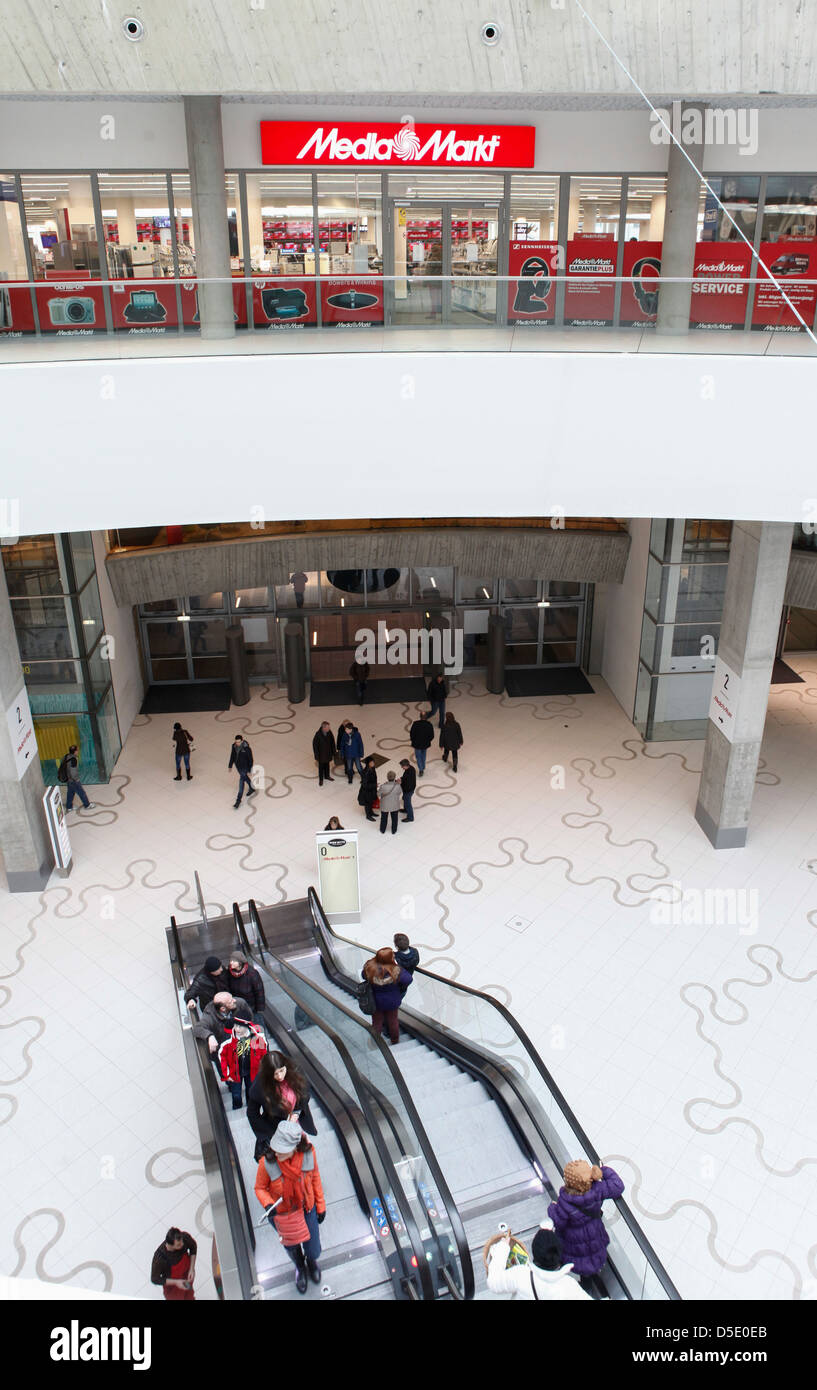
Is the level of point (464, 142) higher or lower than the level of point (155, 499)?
higher

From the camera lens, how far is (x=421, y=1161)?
611cm

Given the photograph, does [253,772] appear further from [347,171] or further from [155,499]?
[347,171]

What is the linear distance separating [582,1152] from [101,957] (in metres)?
5.49

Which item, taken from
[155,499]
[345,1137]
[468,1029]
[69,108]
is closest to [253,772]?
[155,499]

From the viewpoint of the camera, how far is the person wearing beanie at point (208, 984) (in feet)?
25.8

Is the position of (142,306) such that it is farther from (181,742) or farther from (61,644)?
(181,742)

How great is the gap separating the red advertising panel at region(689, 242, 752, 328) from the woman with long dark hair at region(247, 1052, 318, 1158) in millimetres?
7193

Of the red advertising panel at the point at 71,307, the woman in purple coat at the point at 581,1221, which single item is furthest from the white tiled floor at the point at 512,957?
the red advertising panel at the point at 71,307

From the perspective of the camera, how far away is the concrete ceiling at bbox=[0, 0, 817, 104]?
9359 mm

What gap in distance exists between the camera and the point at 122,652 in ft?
47.4

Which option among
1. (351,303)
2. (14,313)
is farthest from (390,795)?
(14,313)

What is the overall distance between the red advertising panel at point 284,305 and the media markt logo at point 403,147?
2073 mm

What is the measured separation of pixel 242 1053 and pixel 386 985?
1.26 meters

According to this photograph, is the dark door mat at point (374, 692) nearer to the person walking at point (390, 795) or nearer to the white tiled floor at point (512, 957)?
the white tiled floor at point (512, 957)
